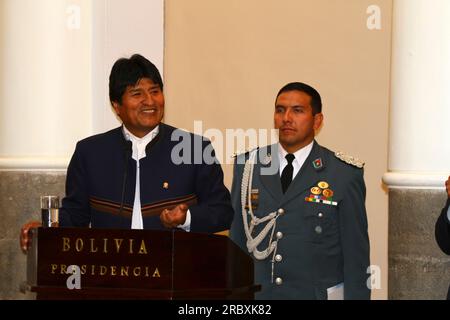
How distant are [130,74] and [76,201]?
611 mm

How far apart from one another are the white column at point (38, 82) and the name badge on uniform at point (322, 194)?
61.9 inches

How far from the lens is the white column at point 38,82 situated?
240 inches

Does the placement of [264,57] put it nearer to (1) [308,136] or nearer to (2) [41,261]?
(1) [308,136]

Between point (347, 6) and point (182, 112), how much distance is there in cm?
134

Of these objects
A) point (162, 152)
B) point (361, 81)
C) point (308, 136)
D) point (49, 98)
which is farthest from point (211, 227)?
point (361, 81)

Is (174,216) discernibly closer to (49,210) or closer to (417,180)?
(49,210)

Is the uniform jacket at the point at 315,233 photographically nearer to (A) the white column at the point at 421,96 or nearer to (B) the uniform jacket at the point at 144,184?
(A) the white column at the point at 421,96

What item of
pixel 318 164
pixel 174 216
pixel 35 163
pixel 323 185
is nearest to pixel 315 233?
pixel 323 185

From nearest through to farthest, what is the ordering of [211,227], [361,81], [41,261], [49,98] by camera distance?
[41,261], [211,227], [49,98], [361,81]

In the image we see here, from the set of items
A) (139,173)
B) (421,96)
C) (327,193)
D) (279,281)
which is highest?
(421,96)

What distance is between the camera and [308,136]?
17.3ft

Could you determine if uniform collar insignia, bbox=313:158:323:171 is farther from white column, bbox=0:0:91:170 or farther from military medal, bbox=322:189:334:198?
white column, bbox=0:0:91:170

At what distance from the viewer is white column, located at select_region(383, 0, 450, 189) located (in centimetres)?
542

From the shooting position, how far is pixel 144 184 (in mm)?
4750
